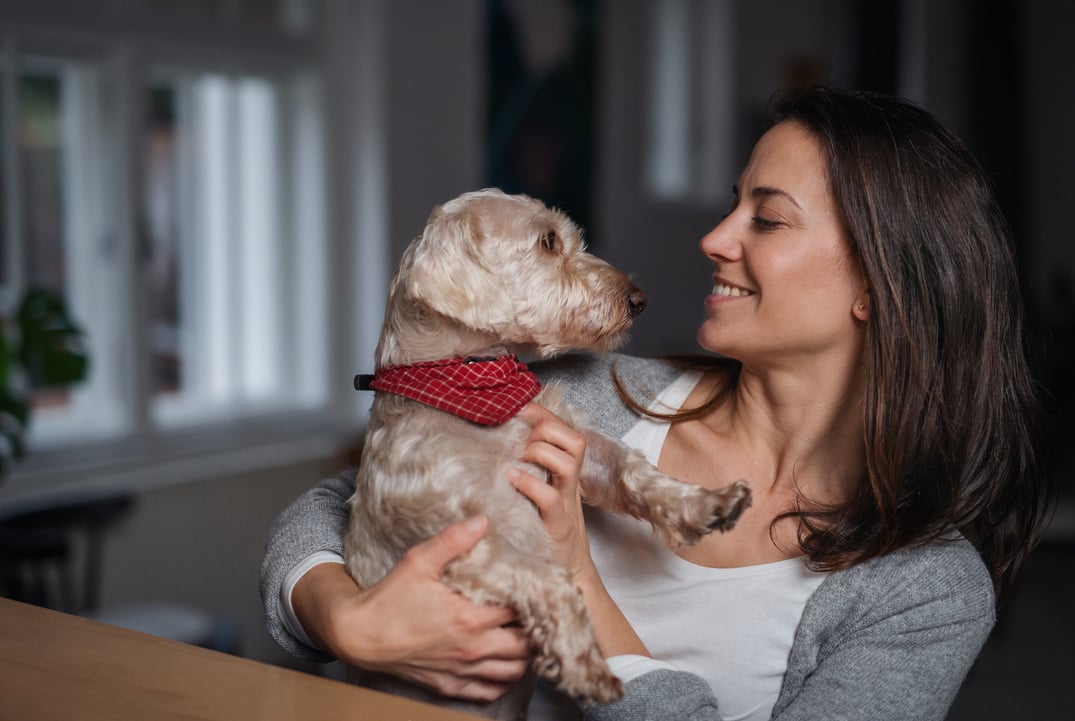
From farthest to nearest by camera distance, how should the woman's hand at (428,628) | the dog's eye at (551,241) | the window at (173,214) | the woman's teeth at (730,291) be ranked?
1. the window at (173,214)
2. the dog's eye at (551,241)
3. the woman's teeth at (730,291)
4. the woman's hand at (428,628)

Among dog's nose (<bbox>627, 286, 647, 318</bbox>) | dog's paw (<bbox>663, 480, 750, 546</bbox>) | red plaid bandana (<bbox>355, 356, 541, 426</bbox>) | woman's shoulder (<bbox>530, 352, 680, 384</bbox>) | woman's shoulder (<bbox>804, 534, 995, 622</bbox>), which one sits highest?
dog's nose (<bbox>627, 286, 647, 318</bbox>)

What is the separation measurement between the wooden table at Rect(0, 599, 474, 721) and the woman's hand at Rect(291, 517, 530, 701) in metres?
0.18

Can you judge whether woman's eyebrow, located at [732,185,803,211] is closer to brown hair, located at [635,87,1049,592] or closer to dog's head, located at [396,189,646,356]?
brown hair, located at [635,87,1049,592]

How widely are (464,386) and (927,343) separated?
655 mm

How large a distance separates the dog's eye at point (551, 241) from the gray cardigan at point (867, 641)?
1.81 feet

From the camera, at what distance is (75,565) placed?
3.40 meters

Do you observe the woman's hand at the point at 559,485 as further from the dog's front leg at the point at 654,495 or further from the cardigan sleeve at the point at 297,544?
the cardigan sleeve at the point at 297,544

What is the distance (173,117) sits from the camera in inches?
154

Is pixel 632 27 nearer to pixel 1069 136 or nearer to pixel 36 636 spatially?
pixel 1069 136

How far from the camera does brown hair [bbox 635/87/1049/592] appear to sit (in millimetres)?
1399

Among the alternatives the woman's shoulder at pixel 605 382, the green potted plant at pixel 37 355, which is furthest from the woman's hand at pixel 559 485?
the green potted plant at pixel 37 355

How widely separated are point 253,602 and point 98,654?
10.5 feet

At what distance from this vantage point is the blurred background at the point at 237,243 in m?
3.38

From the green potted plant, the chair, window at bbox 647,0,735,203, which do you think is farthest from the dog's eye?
window at bbox 647,0,735,203
